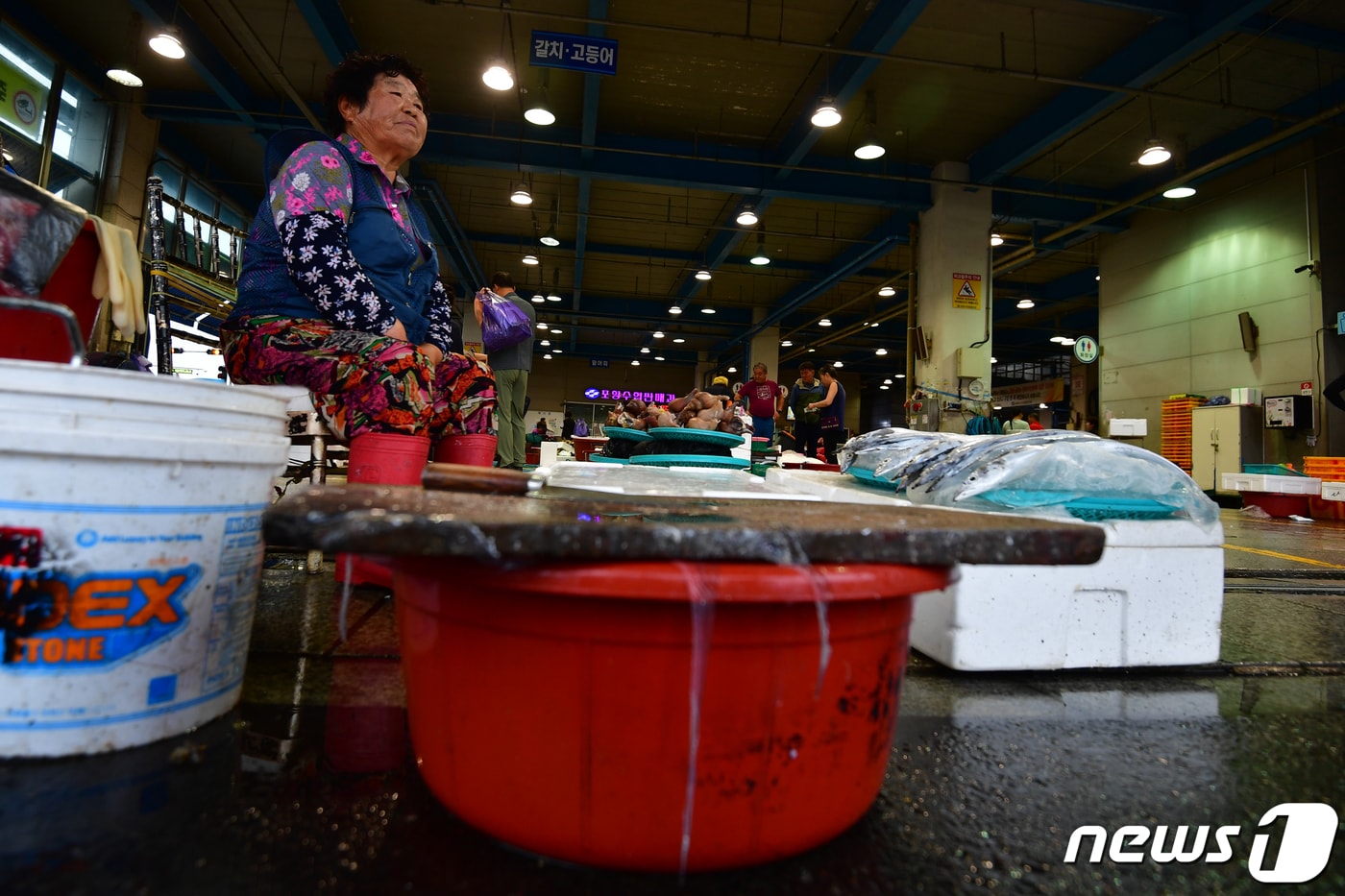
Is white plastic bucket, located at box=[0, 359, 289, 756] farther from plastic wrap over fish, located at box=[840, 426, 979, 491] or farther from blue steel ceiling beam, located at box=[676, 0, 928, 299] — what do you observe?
blue steel ceiling beam, located at box=[676, 0, 928, 299]

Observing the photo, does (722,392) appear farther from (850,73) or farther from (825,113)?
(850,73)

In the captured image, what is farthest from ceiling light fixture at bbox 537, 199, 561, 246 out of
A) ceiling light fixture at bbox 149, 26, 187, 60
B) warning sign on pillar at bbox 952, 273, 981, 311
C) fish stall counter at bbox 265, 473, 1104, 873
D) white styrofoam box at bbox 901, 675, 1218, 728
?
fish stall counter at bbox 265, 473, 1104, 873

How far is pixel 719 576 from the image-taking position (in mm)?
627

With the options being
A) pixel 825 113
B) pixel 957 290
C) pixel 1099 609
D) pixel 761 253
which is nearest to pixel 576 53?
pixel 825 113

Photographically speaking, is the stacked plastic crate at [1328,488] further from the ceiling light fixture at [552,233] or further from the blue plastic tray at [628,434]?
the ceiling light fixture at [552,233]

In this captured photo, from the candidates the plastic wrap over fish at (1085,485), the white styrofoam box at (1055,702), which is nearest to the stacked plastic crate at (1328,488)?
the plastic wrap over fish at (1085,485)

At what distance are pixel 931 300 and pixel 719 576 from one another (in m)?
10.6

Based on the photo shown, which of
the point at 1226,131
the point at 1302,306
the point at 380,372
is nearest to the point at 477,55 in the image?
the point at 380,372

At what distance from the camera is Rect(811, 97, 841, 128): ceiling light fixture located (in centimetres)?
739

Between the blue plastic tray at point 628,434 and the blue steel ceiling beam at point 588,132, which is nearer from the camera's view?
the blue plastic tray at point 628,434

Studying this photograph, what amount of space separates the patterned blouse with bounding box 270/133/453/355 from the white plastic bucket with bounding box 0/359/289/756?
32.8 inches

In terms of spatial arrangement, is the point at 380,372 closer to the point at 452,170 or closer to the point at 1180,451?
the point at 452,170

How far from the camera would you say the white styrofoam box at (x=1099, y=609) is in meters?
1.53

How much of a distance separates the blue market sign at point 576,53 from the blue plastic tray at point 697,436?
4.58 metres
